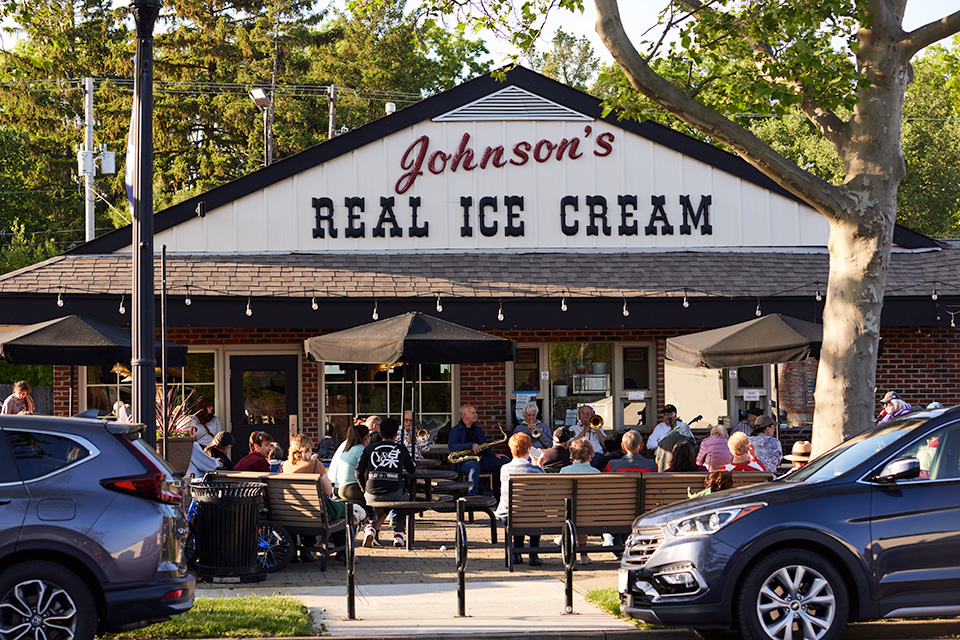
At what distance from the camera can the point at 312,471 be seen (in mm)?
10992

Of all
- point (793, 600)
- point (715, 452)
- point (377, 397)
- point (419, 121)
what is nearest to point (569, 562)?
point (793, 600)

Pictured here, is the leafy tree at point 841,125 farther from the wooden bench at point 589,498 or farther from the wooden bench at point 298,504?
the wooden bench at point 298,504

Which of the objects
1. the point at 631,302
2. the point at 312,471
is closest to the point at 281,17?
the point at 631,302

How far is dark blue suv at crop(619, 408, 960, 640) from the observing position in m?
6.94

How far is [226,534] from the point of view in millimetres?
9594

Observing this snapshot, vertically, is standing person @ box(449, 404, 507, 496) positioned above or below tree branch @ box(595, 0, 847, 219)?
below

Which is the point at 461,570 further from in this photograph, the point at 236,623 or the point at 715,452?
the point at 715,452

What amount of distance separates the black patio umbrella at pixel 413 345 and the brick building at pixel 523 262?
2795mm

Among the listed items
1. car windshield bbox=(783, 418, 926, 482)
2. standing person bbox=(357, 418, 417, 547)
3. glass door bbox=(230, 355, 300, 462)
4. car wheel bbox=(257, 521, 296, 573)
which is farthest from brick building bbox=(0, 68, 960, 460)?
car windshield bbox=(783, 418, 926, 482)

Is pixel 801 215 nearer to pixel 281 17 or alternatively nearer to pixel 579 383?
pixel 579 383

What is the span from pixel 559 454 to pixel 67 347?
19.3 feet

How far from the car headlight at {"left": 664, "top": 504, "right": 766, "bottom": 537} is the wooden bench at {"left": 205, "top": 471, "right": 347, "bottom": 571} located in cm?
401

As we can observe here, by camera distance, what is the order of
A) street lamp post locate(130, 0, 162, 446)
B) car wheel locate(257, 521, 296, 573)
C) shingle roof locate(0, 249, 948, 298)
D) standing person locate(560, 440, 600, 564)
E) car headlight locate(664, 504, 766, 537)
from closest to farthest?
car headlight locate(664, 504, 766, 537), street lamp post locate(130, 0, 162, 446), car wheel locate(257, 521, 296, 573), standing person locate(560, 440, 600, 564), shingle roof locate(0, 249, 948, 298)

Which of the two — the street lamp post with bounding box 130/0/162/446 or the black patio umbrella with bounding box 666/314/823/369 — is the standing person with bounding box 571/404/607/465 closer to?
the black patio umbrella with bounding box 666/314/823/369
